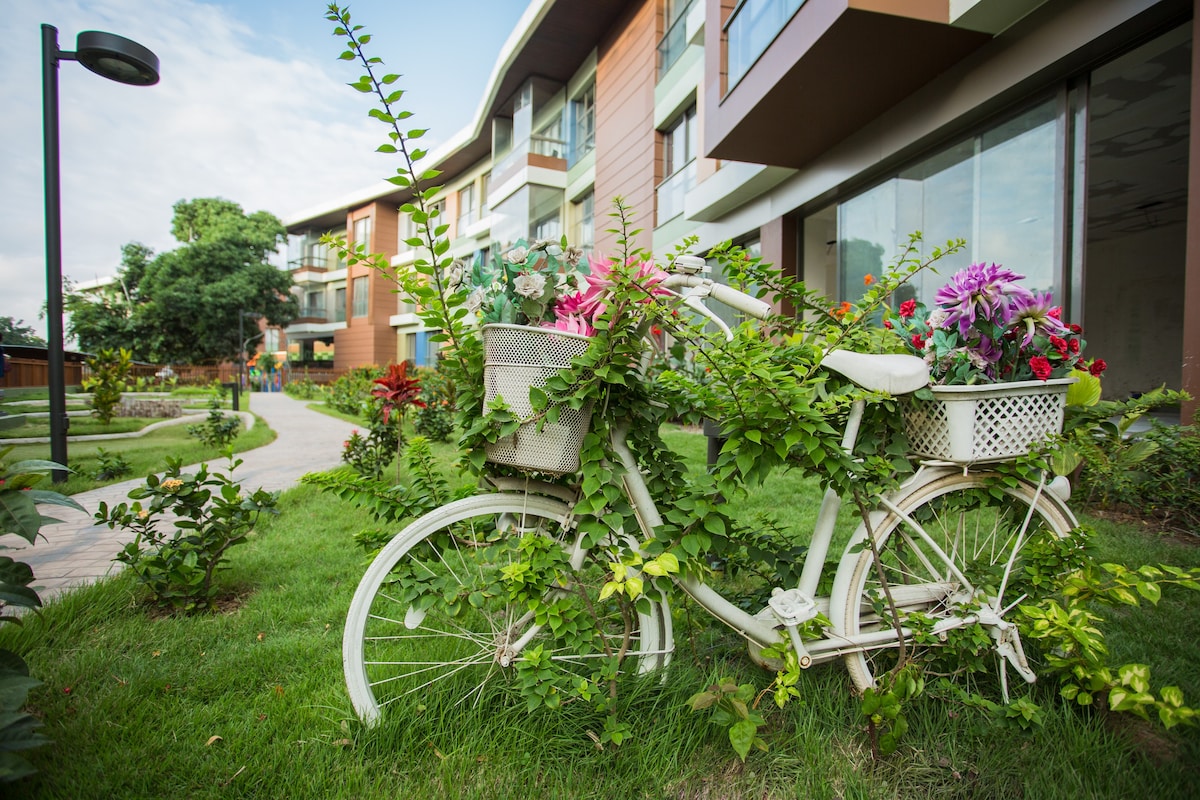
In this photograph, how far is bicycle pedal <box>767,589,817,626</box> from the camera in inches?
65.7

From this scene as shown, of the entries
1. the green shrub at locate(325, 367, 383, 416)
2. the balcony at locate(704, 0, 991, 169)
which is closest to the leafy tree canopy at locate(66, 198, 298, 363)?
the green shrub at locate(325, 367, 383, 416)

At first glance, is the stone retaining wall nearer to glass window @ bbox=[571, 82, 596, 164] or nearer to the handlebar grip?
glass window @ bbox=[571, 82, 596, 164]

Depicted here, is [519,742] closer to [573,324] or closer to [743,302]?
[573,324]

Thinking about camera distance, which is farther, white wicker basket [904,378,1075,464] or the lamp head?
the lamp head

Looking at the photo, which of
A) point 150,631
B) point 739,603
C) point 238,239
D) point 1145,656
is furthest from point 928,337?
point 238,239

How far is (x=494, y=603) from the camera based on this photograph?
5.48 ft

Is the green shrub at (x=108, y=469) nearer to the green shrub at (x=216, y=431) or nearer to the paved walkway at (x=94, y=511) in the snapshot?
the paved walkway at (x=94, y=511)

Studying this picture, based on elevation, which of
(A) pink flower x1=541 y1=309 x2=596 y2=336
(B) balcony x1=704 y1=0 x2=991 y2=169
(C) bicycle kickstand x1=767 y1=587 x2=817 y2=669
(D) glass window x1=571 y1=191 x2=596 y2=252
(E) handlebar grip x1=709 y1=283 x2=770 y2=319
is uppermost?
(D) glass window x1=571 y1=191 x2=596 y2=252

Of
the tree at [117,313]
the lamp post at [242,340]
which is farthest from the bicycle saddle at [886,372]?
the tree at [117,313]

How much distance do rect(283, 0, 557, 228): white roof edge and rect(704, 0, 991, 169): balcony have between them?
3.95 meters

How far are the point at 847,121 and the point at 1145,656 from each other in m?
5.97

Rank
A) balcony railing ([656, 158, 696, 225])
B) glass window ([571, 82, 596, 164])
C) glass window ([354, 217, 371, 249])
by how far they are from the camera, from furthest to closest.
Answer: glass window ([354, 217, 371, 249]), glass window ([571, 82, 596, 164]), balcony railing ([656, 158, 696, 225])

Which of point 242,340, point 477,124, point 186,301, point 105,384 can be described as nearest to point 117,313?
point 186,301

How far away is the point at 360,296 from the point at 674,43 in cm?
2459
